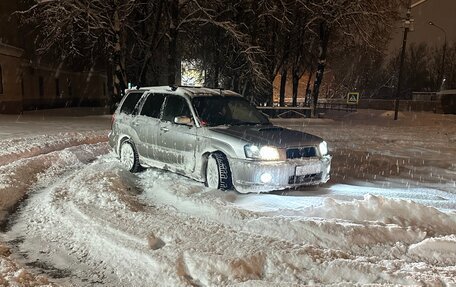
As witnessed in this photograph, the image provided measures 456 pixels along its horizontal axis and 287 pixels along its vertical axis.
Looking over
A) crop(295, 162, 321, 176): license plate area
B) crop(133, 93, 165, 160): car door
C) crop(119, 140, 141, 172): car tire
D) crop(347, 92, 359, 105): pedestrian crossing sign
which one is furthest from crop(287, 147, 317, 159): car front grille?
crop(347, 92, 359, 105): pedestrian crossing sign

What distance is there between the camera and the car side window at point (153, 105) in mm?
8734

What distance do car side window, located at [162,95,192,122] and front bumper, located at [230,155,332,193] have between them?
1668mm

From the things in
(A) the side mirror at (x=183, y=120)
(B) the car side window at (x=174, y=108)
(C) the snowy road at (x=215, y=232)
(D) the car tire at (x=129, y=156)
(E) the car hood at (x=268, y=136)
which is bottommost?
(C) the snowy road at (x=215, y=232)

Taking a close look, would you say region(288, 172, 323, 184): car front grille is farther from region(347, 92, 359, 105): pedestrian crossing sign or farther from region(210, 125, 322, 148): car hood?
region(347, 92, 359, 105): pedestrian crossing sign

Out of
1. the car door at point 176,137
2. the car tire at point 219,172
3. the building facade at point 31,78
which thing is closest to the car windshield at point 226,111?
the car door at point 176,137

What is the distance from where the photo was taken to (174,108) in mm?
8367

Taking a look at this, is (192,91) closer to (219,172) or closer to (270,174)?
(219,172)

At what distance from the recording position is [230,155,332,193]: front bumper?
672 centimetres

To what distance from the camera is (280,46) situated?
32.7 meters

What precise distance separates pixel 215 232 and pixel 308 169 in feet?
7.75

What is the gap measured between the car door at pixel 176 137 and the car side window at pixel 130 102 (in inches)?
44.6

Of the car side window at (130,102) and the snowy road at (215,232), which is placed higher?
the car side window at (130,102)

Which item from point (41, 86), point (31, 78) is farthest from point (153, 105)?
point (41, 86)

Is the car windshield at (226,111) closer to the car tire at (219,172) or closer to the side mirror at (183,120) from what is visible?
the side mirror at (183,120)
